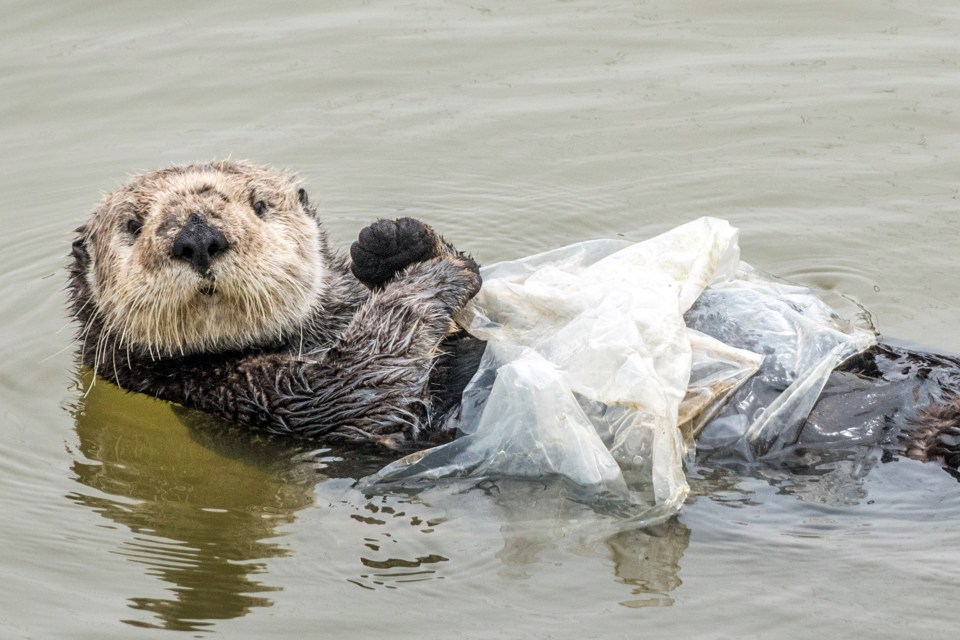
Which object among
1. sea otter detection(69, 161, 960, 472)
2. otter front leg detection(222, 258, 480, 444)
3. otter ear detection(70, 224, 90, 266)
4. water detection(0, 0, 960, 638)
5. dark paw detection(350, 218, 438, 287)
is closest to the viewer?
water detection(0, 0, 960, 638)

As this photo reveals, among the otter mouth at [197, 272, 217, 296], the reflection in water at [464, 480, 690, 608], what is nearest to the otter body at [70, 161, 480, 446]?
the otter mouth at [197, 272, 217, 296]

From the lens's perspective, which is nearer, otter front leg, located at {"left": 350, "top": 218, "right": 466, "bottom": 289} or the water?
the water

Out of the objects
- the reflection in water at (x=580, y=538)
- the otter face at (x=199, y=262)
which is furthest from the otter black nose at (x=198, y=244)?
the reflection in water at (x=580, y=538)

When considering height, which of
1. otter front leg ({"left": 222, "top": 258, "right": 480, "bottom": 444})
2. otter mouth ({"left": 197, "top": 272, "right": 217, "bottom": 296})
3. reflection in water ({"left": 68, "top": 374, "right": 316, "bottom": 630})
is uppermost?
otter mouth ({"left": 197, "top": 272, "right": 217, "bottom": 296})

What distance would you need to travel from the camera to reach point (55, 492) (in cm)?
479

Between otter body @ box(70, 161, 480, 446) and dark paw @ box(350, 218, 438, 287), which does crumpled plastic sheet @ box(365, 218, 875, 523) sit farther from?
dark paw @ box(350, 218, 438, 287)

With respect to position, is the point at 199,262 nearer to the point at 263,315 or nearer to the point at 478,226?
the point at 263,315

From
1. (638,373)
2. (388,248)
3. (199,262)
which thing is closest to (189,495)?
(199,262)

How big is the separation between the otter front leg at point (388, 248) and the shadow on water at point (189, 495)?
74 centimetres

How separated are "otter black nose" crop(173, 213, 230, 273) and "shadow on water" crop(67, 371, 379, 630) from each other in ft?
3.01

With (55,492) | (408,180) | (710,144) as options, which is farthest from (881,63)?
(55,492)

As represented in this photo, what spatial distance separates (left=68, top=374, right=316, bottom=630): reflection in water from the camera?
414 cm

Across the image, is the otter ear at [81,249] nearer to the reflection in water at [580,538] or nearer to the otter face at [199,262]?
the otter face at [199,262]

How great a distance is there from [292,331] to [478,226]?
214cm
